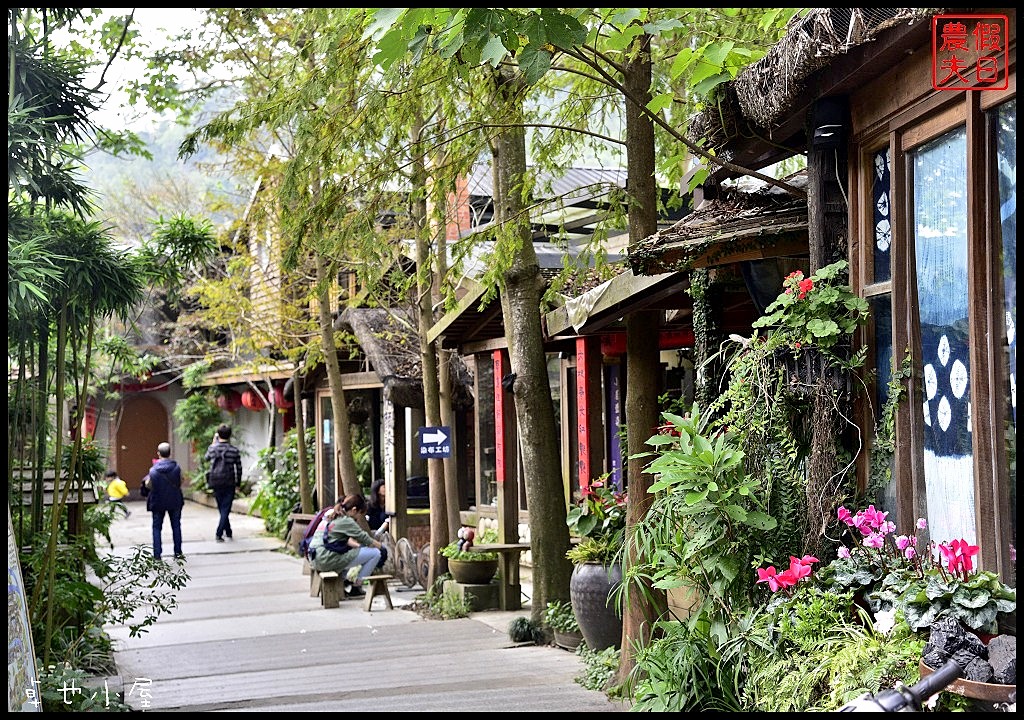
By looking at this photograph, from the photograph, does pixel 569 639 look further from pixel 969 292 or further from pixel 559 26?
pixel 559 26

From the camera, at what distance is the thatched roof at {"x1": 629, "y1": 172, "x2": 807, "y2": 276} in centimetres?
630

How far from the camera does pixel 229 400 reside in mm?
28688

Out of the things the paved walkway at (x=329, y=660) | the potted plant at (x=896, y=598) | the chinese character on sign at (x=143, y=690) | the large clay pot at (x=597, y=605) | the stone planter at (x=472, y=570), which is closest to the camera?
the potted plant at (x=896, y=598)

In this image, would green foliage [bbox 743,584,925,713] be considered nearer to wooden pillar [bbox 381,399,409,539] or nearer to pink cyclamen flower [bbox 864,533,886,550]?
pink cyclamen flower [bbox 864,533,886,550]

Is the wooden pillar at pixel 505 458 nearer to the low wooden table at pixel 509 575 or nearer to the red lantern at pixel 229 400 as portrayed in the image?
the low wooden table at pixel 509 575

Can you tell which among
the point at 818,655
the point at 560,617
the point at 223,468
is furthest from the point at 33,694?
the point at 223,468

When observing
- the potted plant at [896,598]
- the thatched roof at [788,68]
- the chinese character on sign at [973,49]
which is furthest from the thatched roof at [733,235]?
the chinese character on sign at [973,49]

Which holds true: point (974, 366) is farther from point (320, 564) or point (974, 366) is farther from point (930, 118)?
point (320, 564)

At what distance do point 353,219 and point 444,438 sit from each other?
443 centimetres

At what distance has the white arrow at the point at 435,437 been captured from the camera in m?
12.2

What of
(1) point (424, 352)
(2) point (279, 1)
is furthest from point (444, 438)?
(2) point (279, 1)

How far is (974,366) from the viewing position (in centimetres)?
433

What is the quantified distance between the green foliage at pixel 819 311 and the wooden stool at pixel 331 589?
836 centimetres

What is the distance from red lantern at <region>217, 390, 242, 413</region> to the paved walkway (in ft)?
48.2
